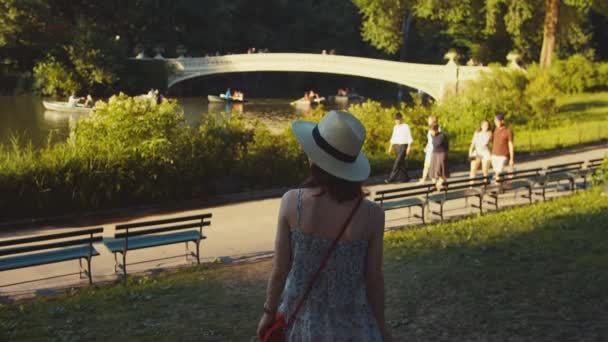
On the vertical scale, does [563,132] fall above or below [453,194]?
below

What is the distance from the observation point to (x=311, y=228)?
3549 mm

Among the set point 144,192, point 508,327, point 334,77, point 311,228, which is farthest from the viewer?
point 334,77

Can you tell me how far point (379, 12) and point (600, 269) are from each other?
39.1m

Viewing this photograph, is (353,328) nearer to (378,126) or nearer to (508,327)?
(508,327)

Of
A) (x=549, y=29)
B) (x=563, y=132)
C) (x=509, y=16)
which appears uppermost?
(x=509, y=16)

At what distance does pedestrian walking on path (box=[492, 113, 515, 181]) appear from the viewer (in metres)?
15.5

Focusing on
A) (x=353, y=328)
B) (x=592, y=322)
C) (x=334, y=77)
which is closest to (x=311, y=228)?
(x=353, y=328)

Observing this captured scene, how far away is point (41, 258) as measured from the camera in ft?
30.5

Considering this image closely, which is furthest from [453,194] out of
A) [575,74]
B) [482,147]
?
[575,74]

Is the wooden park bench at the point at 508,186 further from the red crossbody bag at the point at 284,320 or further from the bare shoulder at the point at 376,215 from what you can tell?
the red crossbody bag at the point at 284,320

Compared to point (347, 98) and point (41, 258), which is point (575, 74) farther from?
point (41, 258)

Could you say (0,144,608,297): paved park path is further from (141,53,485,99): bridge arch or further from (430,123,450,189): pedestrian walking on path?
(141,53,485,99): bridge arch

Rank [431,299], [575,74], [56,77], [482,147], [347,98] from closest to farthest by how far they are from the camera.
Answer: [431,299] < [482,147] < [575,74] < [56,77] < [347,98]

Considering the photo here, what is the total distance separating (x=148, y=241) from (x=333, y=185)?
23.6 ft
